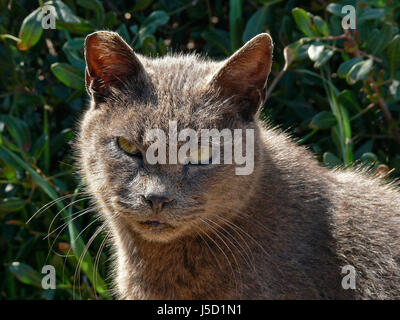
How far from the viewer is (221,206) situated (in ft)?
8.38

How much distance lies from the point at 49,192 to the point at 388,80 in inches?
72.0

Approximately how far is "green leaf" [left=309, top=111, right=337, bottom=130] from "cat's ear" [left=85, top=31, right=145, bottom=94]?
1.13 meters

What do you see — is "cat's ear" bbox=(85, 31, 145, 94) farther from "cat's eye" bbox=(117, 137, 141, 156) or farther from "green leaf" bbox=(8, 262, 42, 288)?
"green leaf" bbox=(8, 262, 42, 288)

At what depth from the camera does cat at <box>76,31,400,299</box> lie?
8.18 ft

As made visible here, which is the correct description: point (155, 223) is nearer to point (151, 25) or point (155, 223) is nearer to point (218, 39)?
point (151, 25)

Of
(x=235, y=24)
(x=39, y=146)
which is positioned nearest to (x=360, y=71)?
(x=235, y=24)

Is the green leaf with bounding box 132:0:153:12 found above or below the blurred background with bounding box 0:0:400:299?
above

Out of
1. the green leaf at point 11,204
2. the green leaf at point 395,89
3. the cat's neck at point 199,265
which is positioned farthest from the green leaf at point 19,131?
the green leaf at point 395,89

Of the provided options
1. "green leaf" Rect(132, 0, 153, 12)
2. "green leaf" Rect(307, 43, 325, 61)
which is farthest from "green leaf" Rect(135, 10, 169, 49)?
"green leaf" Rect(307, 43, 325, 61)

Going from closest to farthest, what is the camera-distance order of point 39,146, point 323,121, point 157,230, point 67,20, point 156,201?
point 156,201, point 157,230, point 67,20, point 323,121, point 39,146

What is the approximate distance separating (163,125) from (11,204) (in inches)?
52.8

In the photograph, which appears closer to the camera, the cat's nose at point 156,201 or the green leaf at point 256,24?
the cat's nose at point 156,201

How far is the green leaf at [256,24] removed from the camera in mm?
3480

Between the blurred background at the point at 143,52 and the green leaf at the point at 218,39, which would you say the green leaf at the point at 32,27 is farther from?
the green leaf at the point at 218,39
